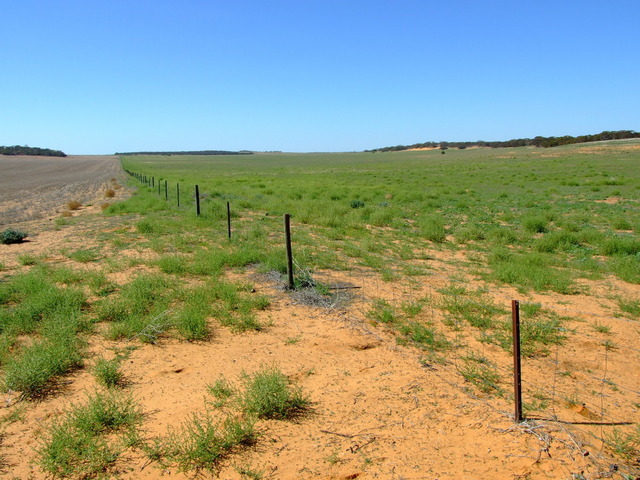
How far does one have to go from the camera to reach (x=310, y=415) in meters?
4.10

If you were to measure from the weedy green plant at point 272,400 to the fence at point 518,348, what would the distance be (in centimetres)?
155

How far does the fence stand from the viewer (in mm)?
3879

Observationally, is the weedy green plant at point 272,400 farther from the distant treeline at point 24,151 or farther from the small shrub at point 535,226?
the distant treeline at point 24,151

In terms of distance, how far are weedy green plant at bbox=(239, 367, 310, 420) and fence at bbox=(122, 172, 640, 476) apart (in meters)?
1.55

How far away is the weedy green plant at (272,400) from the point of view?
13.3 feet

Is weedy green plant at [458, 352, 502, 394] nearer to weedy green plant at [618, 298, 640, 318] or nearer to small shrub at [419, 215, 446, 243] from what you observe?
weedy green plant at [618, 298, 640, 318]

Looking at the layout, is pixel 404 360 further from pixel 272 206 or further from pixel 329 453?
pixel 272 206

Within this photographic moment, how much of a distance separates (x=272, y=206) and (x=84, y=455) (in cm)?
1561

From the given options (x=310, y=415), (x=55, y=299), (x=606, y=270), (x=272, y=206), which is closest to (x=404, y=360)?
(x=310, y=415)

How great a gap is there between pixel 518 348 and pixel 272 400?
7.05ft

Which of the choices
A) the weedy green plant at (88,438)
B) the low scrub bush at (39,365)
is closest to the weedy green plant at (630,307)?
the weedy green plant at (88,438)

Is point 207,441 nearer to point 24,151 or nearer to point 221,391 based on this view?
point 221,391

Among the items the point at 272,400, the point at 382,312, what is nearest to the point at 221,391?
the point at 272,400

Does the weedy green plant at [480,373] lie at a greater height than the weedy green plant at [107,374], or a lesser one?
lesser
